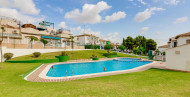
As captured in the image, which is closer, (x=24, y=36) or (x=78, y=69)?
(x=78, y=69)

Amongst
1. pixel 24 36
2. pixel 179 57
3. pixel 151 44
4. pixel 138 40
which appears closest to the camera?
pixel 179 57

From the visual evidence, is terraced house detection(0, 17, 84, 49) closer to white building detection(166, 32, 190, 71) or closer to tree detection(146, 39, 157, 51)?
white building detection(166, 32, 190, 71)

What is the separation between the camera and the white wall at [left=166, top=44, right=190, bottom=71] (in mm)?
12086

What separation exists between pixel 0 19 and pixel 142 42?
71552 millimetres

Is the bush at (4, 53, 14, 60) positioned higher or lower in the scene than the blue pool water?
higher

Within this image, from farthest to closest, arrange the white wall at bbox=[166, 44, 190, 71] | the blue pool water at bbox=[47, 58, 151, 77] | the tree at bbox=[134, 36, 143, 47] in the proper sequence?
the tree at bbox=[134, 36, 143, 47] → the blue pool water at bbox=[47, 58, 151, 77] → the white wall at bbox=[166, 44, 190, 71]

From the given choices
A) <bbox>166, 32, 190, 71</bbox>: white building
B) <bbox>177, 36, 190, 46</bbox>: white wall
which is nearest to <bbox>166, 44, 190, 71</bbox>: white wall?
<bbox>166, 32, 190, 71</bbox>: white building

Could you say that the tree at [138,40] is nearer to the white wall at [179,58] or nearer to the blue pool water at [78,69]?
the blue pool water at [78,69]

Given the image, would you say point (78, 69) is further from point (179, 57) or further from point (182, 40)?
point (182, 40)

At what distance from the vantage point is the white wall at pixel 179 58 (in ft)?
39.7

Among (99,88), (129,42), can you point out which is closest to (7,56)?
(99,88)

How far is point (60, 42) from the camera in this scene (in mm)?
48344

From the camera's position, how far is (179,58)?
12844mm

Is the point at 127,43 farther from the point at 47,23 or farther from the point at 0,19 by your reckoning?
the point at 0,19
